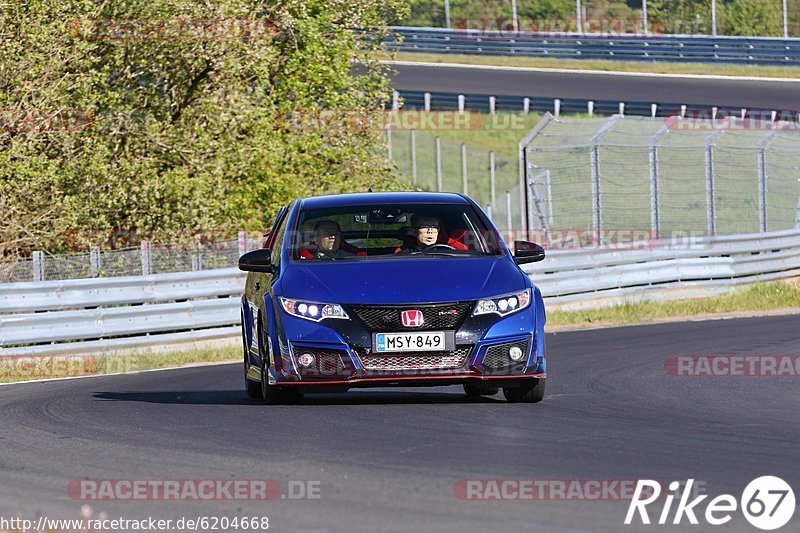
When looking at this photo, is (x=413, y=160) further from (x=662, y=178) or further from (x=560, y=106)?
(x=662, y=178)

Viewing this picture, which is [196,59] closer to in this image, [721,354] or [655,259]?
[655,259]

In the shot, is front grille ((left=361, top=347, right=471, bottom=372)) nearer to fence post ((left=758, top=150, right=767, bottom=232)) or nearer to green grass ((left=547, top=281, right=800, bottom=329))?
green grass ((left=547, top=281, right=800, bottom=329))

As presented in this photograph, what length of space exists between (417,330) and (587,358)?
6166 mm

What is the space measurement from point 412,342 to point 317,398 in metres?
1.71

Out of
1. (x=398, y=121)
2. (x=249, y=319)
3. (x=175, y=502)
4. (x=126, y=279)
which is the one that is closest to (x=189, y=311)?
(x=126, y=279)

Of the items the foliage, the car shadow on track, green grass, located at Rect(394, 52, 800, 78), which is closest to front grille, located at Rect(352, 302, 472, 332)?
the car shadow on track

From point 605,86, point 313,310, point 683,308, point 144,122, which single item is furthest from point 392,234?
point 605,86

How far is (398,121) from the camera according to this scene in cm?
4159

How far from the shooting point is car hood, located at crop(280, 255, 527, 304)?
34.6 ft

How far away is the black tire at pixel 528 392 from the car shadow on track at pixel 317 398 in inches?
7.2

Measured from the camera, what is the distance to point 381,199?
11891 mm

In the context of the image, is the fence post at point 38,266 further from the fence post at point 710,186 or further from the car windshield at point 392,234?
the fence post at point 710,186

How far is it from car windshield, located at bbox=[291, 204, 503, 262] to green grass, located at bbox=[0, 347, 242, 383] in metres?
6.31

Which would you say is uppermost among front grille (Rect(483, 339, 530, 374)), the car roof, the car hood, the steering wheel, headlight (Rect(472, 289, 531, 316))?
the car roof
